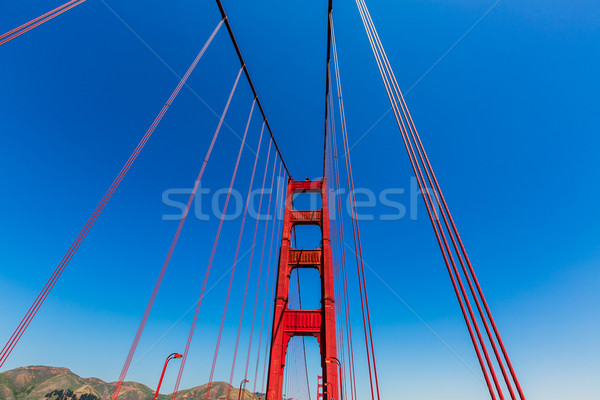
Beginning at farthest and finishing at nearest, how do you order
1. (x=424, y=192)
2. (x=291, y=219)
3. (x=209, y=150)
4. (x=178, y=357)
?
1. (x=291, y=219)
2. (x=178, y=357)
3. (x=209, y=150)
4. (x=424, y=192)

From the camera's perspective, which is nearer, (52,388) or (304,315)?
(304,315)

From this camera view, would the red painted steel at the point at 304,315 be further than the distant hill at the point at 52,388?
No

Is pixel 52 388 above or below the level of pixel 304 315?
below

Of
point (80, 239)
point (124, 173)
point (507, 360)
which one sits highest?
point (124, 173)

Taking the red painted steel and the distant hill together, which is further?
the distant hill

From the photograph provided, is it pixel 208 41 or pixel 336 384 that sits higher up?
pixel 208 41

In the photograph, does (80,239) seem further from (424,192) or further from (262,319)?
(262,319)

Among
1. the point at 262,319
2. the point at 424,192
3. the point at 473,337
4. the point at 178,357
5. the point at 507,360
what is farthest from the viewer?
the point at 262,319

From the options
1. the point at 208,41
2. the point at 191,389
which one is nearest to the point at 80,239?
the point at 208,41
